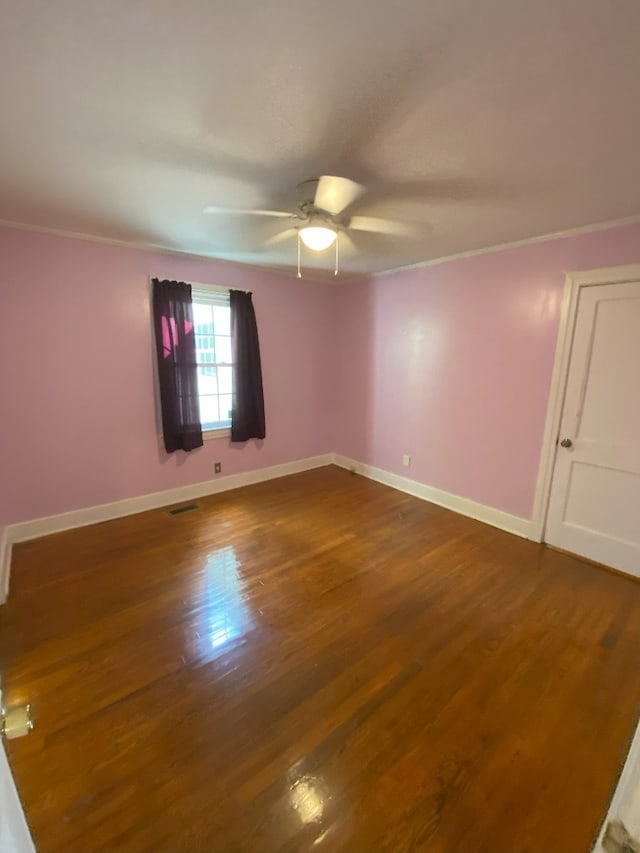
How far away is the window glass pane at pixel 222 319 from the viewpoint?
12.6 ft

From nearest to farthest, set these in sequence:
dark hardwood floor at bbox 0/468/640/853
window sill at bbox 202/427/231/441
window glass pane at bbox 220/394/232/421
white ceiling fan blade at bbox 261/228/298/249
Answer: dark hardwood floor at bbox 0/468/640/853, white ceiling fan blade at bbox 261/228/298/249, window sill at bbox 202/427/231/441, window glass pane at bbox 220/394/232/421

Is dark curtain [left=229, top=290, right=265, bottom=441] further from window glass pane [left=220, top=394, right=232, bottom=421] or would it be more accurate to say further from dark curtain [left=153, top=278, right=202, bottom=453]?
dark curtain [left=153, top=278, right=202, bottom=453]

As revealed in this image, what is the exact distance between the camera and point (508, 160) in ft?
5.50

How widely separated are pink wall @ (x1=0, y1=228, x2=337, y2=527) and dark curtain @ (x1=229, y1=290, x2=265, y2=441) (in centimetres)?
18

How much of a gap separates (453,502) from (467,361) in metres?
1.39

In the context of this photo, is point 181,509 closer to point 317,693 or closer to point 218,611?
point 218,611

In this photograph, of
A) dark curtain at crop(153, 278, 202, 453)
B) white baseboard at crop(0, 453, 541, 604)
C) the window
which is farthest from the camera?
the window

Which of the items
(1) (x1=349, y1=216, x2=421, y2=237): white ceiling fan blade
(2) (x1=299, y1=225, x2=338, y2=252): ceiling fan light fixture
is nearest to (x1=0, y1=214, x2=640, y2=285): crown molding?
(1) (x1=349, y1=216, x2=421, y2=237): white ceiling fan blade

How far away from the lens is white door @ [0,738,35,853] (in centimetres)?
61

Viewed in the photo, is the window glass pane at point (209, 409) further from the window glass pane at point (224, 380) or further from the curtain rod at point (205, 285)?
the curtain rod at point (205, 285)

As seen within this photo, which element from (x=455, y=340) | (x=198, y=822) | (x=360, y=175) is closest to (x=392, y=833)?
(x=198, y=822)

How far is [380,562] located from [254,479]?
2.05 m

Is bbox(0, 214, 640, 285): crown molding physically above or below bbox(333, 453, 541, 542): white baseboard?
above

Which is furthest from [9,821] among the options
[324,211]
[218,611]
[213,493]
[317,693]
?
[213,493]
